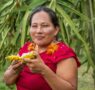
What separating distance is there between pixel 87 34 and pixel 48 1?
1.75ft

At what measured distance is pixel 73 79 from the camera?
2016 millimetres

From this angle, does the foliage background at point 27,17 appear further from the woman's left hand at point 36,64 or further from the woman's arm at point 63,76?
the woman's left hand at point 36,64

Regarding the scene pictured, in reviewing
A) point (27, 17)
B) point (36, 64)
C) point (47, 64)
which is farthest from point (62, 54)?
point (27, 17)

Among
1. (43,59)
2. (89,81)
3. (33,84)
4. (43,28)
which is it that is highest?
(43,28)

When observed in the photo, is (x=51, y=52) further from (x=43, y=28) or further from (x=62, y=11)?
(x=62, y=11)

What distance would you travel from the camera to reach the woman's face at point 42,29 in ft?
6.93

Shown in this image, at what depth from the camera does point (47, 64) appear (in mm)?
2068

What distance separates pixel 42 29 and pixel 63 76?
0.98ft

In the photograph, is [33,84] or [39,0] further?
[39,0]

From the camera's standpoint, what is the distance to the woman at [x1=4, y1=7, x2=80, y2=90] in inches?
76.8

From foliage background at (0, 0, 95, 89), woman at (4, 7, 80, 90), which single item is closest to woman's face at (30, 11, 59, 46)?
woman at (4, 7, 80, 90)

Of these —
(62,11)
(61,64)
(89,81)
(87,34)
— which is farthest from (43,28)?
(89,81)

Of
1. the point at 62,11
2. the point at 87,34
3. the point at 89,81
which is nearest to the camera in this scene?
the point at 62,11

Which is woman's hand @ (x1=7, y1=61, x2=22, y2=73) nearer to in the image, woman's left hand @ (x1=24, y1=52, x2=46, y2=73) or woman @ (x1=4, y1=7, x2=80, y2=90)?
woman @ (x1=4, y1=7, x2=80, y2=90)
